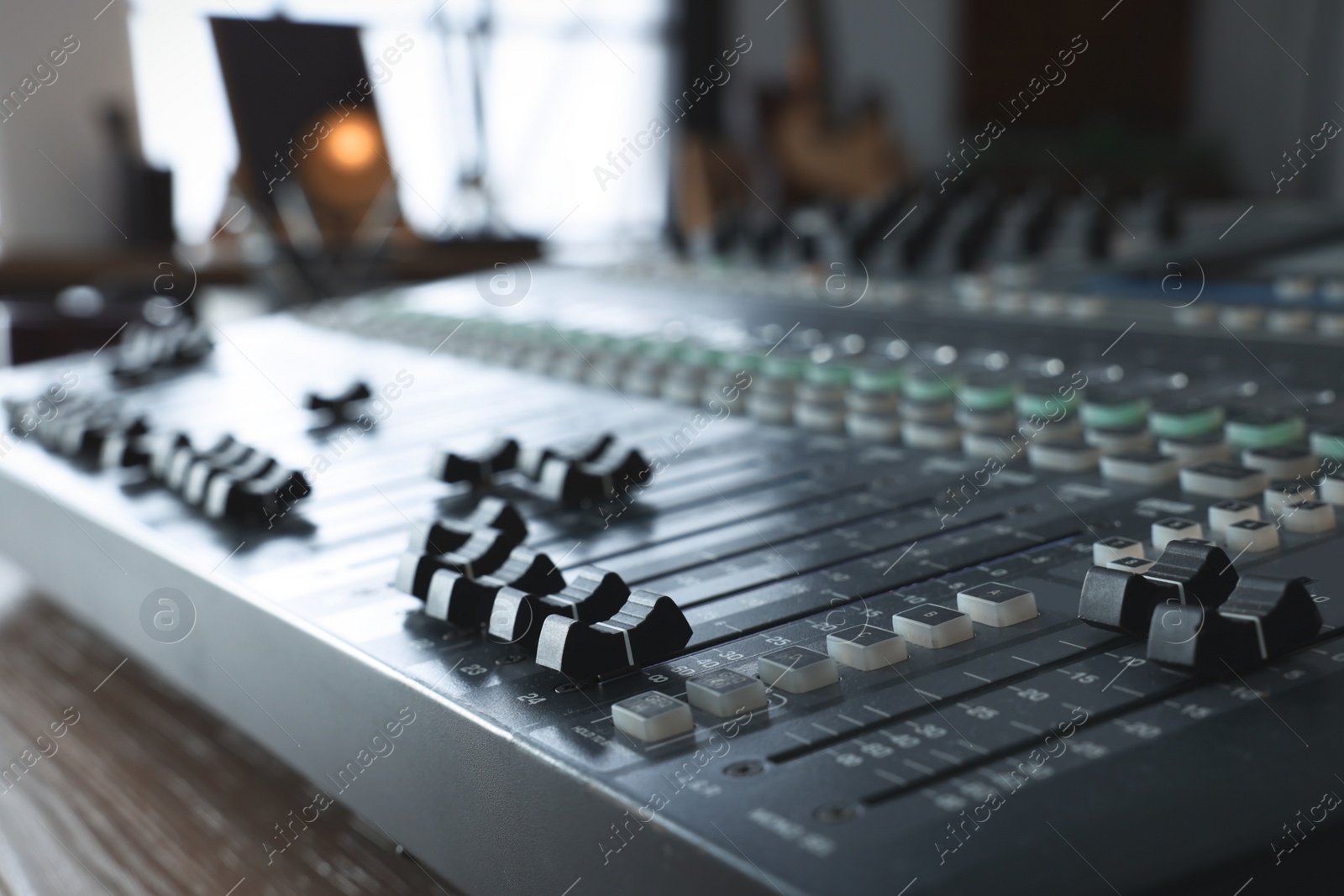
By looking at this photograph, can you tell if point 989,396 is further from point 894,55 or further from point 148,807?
point 894,55

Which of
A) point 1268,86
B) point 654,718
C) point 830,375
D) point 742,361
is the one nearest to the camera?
point 654,718

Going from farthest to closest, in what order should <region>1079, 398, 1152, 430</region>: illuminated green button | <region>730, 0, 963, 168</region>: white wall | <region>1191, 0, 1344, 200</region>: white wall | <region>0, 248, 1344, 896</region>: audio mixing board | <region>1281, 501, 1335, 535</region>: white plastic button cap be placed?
<region>730, 0, 963, 168</region>: white wall < <region>1191, 0, 1344, 200</region>: white wall < <region>1079, 398, 1152, 430</region>: illuminated green button < <region>1281, 501, 1335, 535</region>: white plastic button cap < <region>0, 248, 1344, 896</region>: audio mixing board

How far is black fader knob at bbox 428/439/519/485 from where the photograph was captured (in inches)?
33.3

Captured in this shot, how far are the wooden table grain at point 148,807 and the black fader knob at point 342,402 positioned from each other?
279 millimetres

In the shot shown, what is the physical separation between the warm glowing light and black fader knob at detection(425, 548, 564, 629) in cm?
322

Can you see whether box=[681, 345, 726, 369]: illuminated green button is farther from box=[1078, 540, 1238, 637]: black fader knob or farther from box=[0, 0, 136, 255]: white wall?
box=[0, 0, 136, 255]: white wall

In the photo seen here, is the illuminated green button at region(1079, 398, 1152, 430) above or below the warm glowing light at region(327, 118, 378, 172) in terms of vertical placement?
below

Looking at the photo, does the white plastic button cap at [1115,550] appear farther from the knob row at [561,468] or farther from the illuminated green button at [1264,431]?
the knob row at [561,468]

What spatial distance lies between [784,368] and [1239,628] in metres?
0.67

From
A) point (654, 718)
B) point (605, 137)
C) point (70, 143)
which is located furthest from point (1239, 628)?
point (605, 137)

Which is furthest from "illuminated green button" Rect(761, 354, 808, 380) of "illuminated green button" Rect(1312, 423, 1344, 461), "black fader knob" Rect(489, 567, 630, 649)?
"black fader knob" Rect(489, 567, 630, 649)

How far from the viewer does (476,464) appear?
851 mm

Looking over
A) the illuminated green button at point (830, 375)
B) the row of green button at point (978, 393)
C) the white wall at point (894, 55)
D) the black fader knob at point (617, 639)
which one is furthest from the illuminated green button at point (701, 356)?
the white wall at point (894, 55)

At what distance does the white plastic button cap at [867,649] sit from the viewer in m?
0.48
